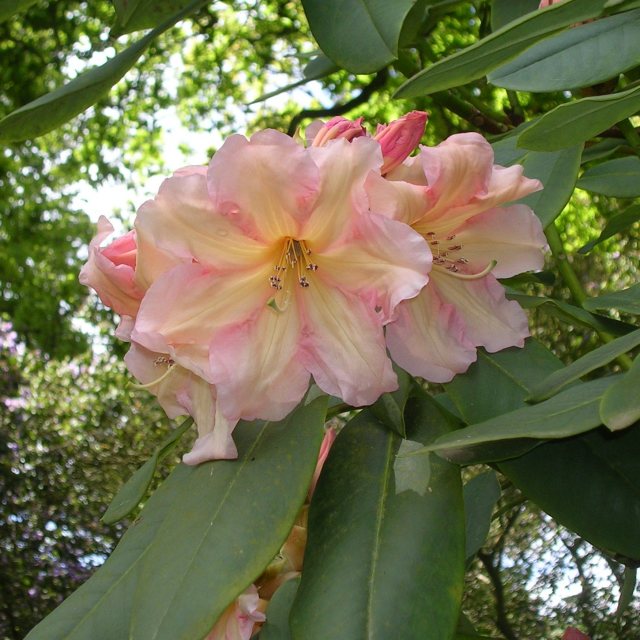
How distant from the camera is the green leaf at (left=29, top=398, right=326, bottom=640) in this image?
61 centimetres

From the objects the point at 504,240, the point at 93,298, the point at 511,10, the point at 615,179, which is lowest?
the point at 504,240

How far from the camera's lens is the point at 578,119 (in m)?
0.63

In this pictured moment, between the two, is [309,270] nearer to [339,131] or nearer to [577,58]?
[339,131]

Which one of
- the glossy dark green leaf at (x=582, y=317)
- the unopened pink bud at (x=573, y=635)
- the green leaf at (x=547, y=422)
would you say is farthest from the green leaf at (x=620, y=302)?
the unopened pink bud at (x=573, y=635)

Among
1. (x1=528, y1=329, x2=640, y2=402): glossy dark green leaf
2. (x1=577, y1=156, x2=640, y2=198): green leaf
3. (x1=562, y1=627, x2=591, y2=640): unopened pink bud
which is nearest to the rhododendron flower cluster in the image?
(x1=528, y1=329, x2=640, y2=402): glossy dark green leaf

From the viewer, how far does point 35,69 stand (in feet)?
19.0

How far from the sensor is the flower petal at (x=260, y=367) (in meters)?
0.68

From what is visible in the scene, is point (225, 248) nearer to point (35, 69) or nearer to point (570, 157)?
point (570, 157)

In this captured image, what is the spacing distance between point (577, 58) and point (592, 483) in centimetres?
32

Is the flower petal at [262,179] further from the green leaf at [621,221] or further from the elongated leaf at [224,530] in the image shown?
the green leaf at [621,221]

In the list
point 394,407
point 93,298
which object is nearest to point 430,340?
point 394,407

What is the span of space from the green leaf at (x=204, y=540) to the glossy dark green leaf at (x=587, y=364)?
0.52 feet

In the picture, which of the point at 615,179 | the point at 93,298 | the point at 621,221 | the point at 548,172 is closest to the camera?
the point at 548,172

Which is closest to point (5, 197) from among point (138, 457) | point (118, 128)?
point (118, 128)
